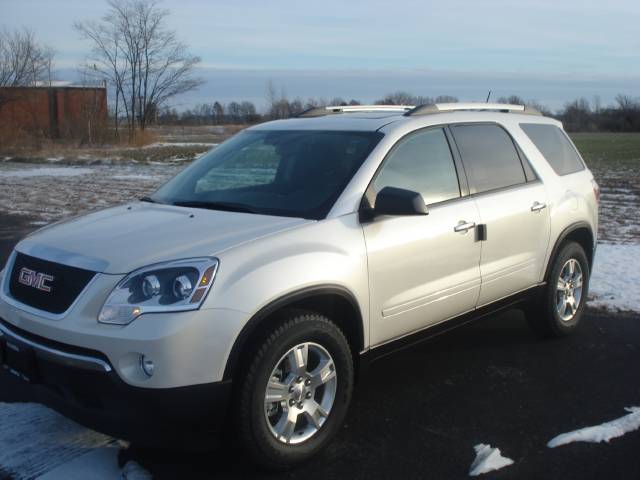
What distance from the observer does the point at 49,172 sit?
81.6 feet

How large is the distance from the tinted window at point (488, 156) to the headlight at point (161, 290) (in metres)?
2.22

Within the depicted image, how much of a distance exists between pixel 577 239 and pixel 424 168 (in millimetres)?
2078

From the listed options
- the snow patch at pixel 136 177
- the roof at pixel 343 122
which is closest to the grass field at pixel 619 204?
the roof at pixel 343 122

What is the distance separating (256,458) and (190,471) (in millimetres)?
387

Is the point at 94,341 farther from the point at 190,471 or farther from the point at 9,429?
the point at 9,429

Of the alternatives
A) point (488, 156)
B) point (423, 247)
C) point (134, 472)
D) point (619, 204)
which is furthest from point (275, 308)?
point (619, 204)

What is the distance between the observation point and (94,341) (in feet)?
10.2

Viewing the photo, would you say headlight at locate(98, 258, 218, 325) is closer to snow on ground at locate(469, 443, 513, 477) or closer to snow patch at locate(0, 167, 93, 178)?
snow on ground at locate(469, 443, 513, 477)

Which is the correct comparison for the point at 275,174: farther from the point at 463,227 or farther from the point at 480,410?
the point at 480,410

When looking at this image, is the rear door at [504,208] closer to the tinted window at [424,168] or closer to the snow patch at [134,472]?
the tinted window at [424,168]

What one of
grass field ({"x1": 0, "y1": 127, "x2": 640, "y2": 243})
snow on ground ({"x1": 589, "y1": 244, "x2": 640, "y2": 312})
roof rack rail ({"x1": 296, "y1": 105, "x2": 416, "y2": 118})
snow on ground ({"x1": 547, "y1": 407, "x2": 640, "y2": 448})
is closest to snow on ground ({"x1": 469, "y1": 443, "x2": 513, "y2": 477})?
snow on ground ({"x1": 547, "y1": 407, "x2": 640, "y2": 448})

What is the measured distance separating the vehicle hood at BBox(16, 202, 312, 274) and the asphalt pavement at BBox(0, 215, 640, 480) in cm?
109

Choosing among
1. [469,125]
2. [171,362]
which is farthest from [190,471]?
[469,125]

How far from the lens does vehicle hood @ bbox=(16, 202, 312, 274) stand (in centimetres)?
331
